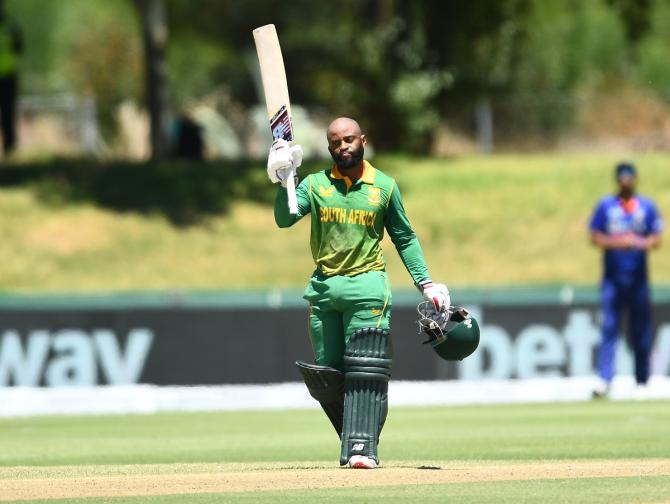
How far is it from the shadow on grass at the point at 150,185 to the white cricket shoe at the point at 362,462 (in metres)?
19.6

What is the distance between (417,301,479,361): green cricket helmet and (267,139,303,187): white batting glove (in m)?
1.01

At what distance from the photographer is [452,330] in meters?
9.12

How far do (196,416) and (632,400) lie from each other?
414 centimetres

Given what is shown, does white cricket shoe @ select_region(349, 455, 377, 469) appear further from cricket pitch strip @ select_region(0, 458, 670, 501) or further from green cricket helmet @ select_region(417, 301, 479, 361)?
green cricket helmet @ select_region(417, 301, 479, 361)

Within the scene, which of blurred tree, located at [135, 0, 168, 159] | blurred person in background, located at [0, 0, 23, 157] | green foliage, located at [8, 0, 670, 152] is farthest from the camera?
green foliage, located at [8, 0, 670, 152]

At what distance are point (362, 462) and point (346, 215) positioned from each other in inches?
50.3

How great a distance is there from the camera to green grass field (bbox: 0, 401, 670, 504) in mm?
7777

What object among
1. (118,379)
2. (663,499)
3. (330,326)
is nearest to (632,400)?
(118,379)

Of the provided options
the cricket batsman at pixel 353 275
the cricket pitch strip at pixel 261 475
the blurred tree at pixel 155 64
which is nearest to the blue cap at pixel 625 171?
the cricket pitch strip at pixel 261 475

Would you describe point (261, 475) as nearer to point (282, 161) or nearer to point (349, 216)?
point (349, 216)

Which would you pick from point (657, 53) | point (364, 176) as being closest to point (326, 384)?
point (364, 176)

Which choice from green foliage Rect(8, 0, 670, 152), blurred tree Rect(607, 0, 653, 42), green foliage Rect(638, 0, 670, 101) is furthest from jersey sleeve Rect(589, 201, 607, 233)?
green foliage Rect(638, 0, 670, 101)

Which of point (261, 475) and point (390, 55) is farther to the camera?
point (390, 55)

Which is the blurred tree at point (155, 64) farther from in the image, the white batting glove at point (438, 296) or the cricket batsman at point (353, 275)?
the white batting glove at point (438, 296)
